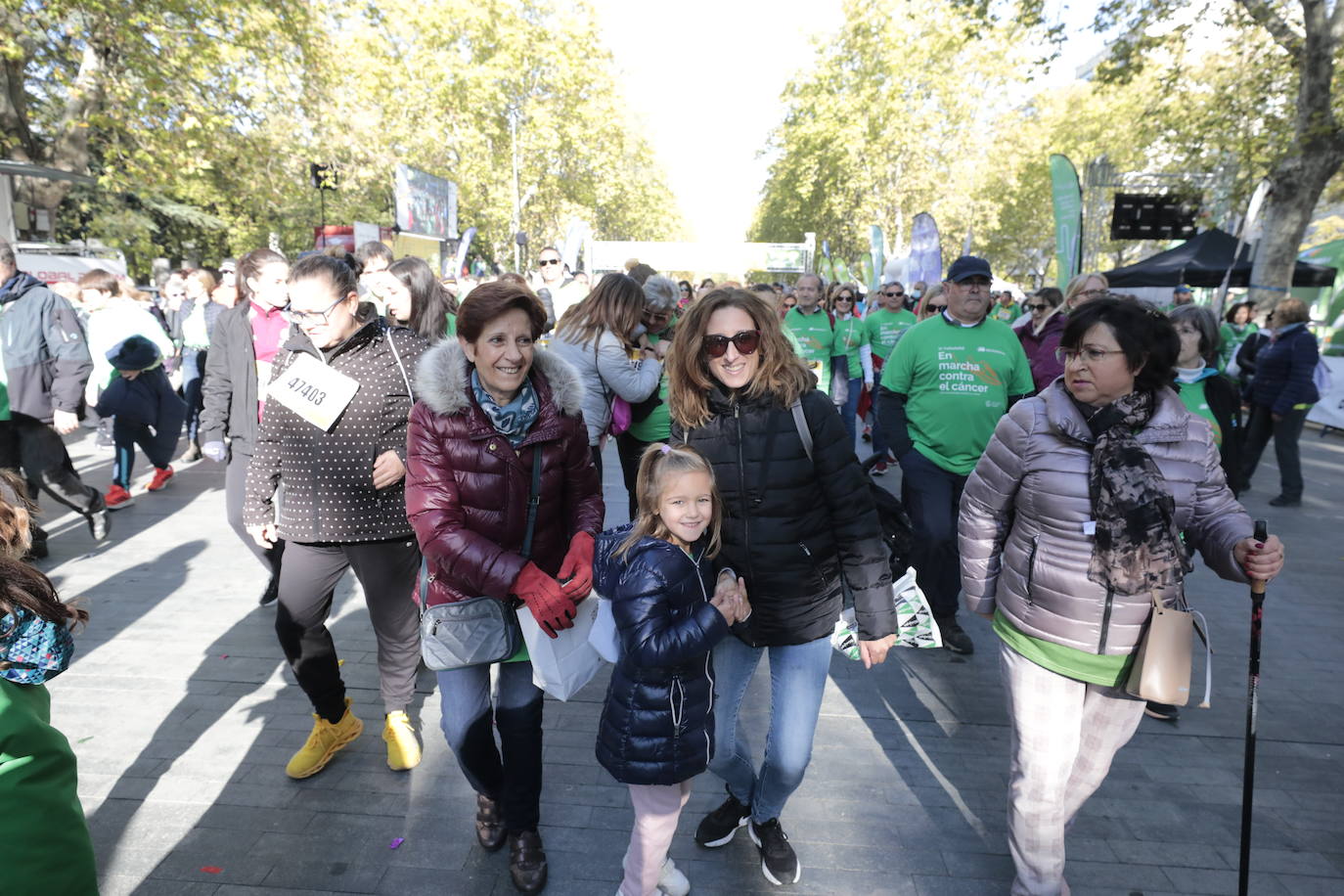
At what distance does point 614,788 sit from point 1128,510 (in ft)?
7.04

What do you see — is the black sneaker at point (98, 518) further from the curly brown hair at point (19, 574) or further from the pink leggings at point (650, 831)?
the pink leggings at point (650, 831)

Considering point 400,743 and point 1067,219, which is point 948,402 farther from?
point 1067,219

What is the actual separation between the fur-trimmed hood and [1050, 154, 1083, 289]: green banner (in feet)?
32.4

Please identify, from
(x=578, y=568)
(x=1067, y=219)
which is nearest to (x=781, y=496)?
(x=578, y=568)

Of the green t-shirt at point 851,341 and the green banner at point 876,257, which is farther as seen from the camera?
the green banner at point 876,257

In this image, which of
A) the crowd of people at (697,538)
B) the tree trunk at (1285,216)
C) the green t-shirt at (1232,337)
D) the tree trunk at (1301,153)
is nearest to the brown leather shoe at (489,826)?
the crowd of people at (697,538)

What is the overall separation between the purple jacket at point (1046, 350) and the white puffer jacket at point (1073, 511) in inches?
141

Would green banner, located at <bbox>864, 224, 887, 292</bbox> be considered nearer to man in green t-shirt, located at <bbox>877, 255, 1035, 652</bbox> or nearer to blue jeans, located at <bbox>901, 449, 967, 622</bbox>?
man in green t-shirt, located at <bbox>877, 255, 1035, 652</bbox>

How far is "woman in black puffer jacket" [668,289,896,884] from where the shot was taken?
95.7 inches

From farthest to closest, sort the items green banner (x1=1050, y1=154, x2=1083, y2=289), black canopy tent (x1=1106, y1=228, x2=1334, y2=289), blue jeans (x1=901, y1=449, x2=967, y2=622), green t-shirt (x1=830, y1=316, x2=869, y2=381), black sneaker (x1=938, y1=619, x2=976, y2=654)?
black canopy tent (x1=1106, y1=228, x2=1334, y2=289) < green banner (x1=1050, y1=154, x2=1083, y2=289) < green t-shirt (x1=830, y1=316, x2=869, y2=381) < black sneaker (x1=938, y1=619, x2=976, y2=654) < blue jeans (x1=901, y1=449, x2=967, y2=622)

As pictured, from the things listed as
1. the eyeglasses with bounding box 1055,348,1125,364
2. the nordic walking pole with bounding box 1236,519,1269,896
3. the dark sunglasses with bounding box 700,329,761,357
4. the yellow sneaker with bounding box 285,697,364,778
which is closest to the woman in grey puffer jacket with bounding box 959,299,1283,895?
the eyeglasses with bounding box 1055,348,1125,364

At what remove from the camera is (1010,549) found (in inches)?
97.1

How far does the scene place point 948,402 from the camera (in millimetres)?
4281

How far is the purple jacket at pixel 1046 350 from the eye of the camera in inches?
228
